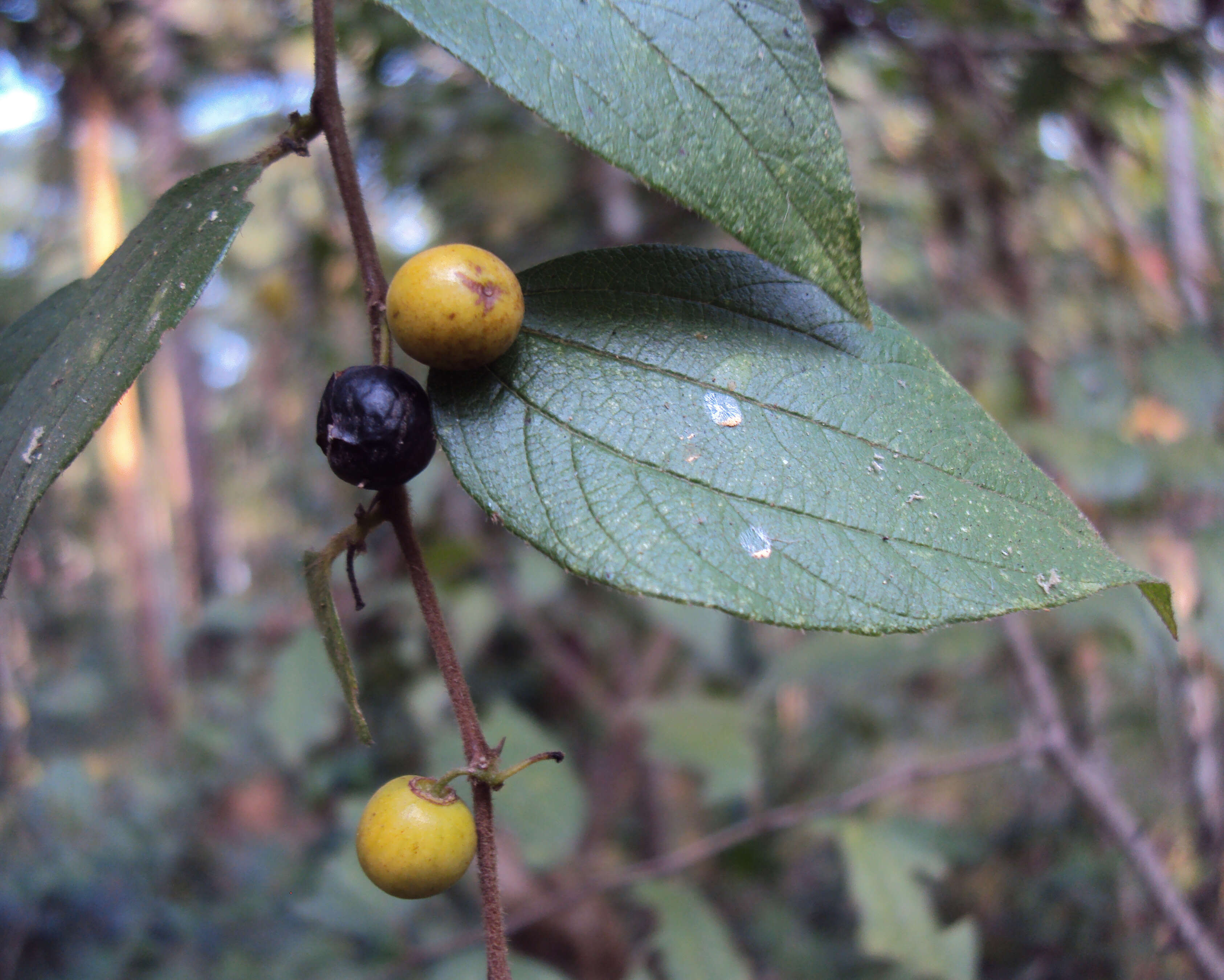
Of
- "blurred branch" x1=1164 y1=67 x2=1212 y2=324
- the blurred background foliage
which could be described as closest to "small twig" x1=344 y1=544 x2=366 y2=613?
the blurred background foliage

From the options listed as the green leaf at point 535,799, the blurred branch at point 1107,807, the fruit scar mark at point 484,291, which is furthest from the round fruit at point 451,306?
the green leaf at point 535,799

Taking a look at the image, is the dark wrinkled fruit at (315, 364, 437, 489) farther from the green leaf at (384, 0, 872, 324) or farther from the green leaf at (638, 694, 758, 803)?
the green leaf at (638, 694, 758, 803)

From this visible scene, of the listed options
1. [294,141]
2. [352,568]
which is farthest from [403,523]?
[294,141]

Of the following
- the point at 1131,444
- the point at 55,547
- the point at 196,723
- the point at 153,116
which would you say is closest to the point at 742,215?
the point at 1131,444

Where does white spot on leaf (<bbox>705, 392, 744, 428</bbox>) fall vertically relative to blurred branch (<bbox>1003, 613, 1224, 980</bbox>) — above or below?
above

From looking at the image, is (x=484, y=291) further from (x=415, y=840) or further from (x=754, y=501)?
(x=415, y=840)

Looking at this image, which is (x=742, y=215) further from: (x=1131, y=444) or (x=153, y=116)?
(x=153, y=116)
